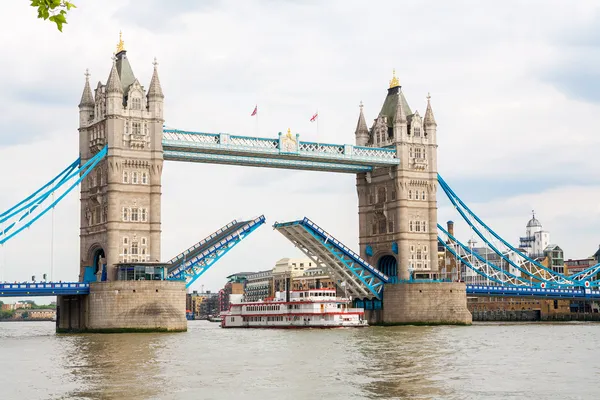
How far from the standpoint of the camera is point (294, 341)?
5931cm

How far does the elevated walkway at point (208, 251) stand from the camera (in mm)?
75375

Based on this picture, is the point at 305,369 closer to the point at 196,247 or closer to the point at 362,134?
the point at 196,247

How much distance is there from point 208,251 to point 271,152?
10697 millimetres

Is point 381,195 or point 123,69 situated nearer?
point 123,69

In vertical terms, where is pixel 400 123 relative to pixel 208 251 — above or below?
above

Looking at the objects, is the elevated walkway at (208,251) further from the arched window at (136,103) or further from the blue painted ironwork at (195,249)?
the arched window at (136,103)

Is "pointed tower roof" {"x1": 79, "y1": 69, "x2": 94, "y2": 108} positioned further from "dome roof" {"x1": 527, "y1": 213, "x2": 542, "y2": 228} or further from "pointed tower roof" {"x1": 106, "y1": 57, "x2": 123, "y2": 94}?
"dome roof" {"x1": 527, "y1": 213, "x2": 542, "y2": 228}

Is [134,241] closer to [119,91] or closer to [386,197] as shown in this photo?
[119,91]

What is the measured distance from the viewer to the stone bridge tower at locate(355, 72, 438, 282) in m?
88.6

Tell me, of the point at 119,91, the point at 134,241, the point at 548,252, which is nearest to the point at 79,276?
the point at 134,241

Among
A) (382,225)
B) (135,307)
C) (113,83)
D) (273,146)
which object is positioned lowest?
(135,307)

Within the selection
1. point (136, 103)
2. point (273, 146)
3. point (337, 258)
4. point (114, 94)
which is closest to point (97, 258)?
point (136, 103)

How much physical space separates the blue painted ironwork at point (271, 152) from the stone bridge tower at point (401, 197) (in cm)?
225

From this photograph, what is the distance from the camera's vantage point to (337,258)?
85.8 m
